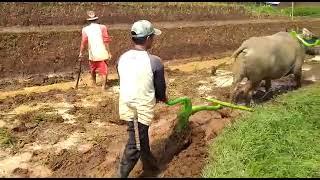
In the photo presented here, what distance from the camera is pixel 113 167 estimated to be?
665 centimetres

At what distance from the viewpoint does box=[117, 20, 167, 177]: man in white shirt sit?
5.71 m

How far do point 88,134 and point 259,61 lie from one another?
3.36 m

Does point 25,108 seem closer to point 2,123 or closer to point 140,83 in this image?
point 2,123

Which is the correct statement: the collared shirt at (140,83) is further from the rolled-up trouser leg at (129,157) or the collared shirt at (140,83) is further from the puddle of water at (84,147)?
the puddle of water at (84,147)

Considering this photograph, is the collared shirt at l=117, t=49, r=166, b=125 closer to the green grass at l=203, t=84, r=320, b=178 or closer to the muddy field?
the muddy field

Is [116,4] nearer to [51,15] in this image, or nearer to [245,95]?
[51,15]

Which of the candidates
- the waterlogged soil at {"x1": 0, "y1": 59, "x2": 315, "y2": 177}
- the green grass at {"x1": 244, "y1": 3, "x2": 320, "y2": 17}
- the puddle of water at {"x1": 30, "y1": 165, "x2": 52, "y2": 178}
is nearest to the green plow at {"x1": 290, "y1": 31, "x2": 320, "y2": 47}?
the waterlogged soil at {"x1": 0, "y1": 59, "x2": 315, "y2": 177}

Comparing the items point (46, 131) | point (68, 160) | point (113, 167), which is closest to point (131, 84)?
point (113, 167)

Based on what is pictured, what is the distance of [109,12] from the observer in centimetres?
1964

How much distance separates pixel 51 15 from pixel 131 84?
12.8 m

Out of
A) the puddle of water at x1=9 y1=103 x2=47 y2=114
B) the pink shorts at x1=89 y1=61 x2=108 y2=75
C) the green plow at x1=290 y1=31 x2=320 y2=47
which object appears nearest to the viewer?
the puddle of water at x1=9 y1=103 x2=47 y2=114

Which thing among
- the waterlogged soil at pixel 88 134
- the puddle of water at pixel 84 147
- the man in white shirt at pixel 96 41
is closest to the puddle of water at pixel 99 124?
the waterlogged soil at pixel 88 134

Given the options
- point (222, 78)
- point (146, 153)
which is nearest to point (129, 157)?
point (146, 153)

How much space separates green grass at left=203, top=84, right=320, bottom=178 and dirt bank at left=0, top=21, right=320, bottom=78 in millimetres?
7619
